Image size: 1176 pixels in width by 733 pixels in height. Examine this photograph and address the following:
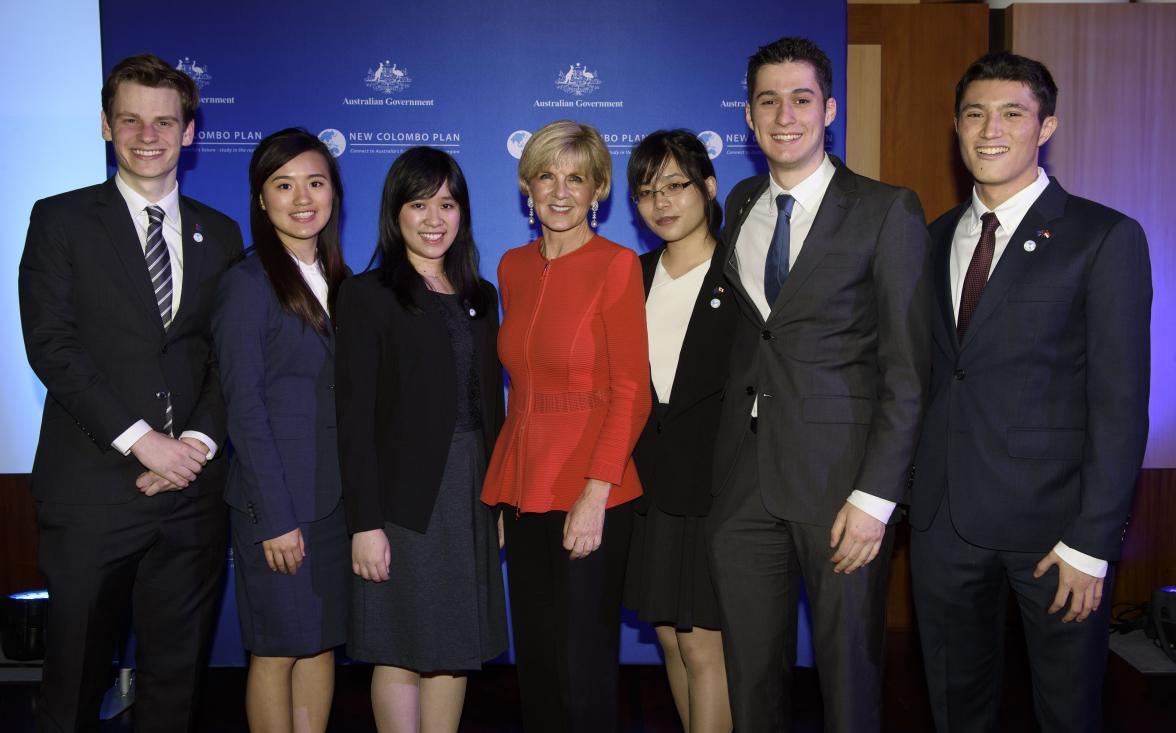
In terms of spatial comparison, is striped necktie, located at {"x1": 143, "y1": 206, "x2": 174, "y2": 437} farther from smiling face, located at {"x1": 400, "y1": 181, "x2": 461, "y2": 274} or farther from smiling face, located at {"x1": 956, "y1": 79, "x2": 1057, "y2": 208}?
smiling face, located at {"x1": 956, "y1": 79, "x2": 1057, "y2": 208}

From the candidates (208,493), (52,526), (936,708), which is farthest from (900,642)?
(52,526)

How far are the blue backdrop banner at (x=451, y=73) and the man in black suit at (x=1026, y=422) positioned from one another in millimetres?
1478

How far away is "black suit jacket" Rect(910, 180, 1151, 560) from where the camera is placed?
2254 mm

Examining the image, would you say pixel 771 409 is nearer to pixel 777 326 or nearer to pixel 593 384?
pixel 777 326

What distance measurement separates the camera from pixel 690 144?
2768mm

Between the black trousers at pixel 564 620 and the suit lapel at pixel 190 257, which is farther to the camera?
the suit lapel at pixel 190 257

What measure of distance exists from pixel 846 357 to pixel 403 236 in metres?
1.26

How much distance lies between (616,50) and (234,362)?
2.22 metres

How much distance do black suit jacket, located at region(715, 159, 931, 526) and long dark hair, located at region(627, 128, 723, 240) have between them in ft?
1.60

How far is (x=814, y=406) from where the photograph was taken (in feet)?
7.64

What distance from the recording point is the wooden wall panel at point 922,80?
428cm

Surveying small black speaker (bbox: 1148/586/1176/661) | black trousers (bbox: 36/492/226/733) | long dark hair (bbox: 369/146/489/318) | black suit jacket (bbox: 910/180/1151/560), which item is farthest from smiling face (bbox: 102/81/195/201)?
small black speaker (bbox: 1148/586/1176/661)

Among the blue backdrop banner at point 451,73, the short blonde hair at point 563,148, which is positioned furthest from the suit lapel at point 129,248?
the blue backdrop banner at point 451,73

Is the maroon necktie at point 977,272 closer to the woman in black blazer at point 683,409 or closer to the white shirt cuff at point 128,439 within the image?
the woman in black blazer at point 683,409
